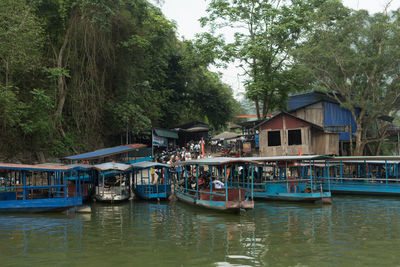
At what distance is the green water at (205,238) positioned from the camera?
25.1 feet

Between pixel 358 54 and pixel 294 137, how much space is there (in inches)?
256

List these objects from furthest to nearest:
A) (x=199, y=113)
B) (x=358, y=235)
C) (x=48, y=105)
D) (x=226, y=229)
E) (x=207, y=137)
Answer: (x=199, y=113) < (x=207, y=137) < (x=48, y=105) < (x=226, y=229) < (x=358, y=235)

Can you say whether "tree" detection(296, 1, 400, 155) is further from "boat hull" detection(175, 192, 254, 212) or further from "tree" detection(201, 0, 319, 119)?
"boat hull" detection(175, 192, 254, 212)

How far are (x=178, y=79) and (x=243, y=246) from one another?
27.8 metres

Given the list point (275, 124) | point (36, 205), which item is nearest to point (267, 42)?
point (275, 124)

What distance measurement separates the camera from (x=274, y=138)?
1040 inches

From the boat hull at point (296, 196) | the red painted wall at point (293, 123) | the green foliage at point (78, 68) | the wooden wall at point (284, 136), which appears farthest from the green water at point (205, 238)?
the red painted wall at point (293, 123)

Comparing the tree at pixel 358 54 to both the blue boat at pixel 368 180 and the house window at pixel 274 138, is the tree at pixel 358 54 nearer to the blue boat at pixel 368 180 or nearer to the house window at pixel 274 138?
the blue boat at pixel 368 180

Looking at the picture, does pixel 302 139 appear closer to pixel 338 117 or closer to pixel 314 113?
pixel 314 113

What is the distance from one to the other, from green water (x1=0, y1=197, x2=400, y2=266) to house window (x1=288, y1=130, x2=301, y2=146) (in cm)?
1035

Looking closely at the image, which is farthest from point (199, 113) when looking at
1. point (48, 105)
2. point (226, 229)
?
point (226, 229)

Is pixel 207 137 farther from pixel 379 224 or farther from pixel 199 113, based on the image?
pixel 379 224

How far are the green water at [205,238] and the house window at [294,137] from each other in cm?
1035

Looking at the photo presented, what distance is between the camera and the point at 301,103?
29.7 metres
